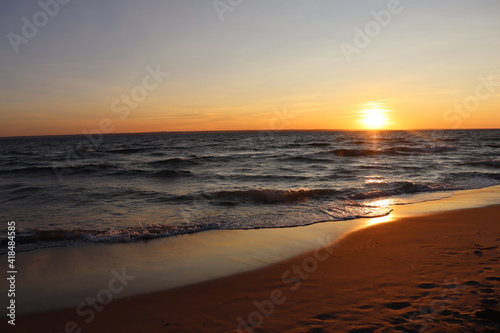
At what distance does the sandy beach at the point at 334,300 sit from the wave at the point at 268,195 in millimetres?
6293

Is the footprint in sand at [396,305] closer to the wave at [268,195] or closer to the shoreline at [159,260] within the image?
the shoreline at [159,260]

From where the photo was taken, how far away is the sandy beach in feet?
12.1

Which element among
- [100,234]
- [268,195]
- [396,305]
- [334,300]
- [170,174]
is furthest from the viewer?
[170,174]

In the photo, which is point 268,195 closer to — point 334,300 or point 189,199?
point 189,199

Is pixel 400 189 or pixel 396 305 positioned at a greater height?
pixel 400 189

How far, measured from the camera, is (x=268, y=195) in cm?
1310

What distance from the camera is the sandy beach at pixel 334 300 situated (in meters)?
3.69

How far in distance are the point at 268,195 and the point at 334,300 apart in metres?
8.87

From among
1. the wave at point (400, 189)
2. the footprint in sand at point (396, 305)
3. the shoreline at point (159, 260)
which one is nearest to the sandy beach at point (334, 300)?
the footprint in sand at point (396, 305)

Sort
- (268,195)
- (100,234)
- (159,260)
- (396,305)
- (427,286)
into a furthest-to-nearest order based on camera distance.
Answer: (268,195) < (100,234) < (159,260) < (427,286) < (396,305)

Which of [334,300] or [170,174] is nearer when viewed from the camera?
[334,300]

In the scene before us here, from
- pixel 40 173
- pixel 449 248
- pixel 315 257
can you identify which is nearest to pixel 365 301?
pixel 315 257

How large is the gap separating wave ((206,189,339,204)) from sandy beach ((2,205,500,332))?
6.29 meters

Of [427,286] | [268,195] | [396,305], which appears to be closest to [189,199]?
[268,195]
